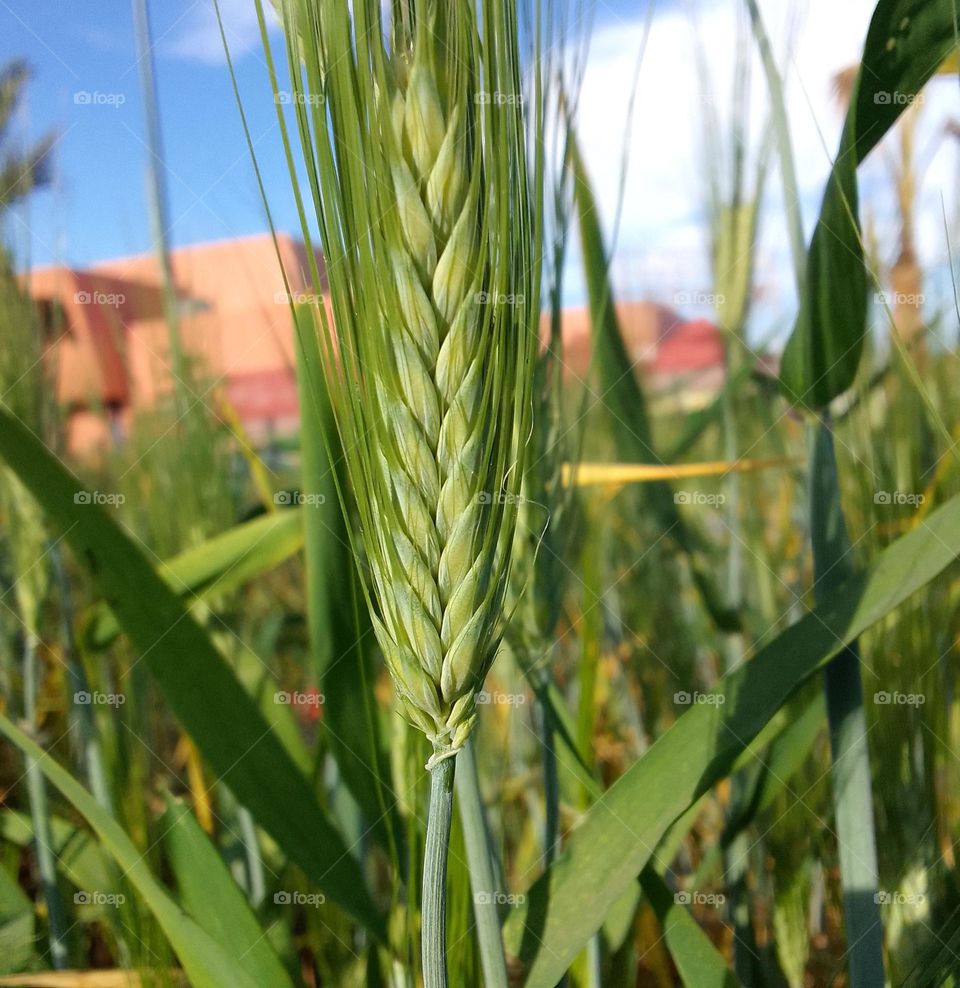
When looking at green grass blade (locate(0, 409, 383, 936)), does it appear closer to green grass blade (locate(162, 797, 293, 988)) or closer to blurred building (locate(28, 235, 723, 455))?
green grass blade (locate(162, 797, 293, 988))

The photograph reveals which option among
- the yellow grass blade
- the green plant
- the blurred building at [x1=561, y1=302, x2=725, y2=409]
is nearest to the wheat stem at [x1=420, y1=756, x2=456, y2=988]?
the green plant

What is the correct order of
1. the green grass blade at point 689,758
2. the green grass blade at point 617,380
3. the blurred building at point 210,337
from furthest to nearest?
the blurred building at point 210,337 < the green grass blade at point 617,380 < the green grass blade at point 689,758

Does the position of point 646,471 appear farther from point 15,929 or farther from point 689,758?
point 15,929

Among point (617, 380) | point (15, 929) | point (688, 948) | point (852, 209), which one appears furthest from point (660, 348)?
point (15, 929)

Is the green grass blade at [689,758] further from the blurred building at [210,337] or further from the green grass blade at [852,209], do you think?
the blurred building at [210,337]

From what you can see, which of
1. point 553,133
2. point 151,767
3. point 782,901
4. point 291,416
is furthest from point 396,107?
point 291,416

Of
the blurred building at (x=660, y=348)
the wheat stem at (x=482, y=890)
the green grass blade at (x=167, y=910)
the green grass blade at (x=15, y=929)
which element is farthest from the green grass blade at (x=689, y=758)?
the green grass blade at (x=15, y=929)

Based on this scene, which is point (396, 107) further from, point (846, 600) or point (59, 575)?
point (59, 575)

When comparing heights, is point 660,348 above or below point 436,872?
A: above
